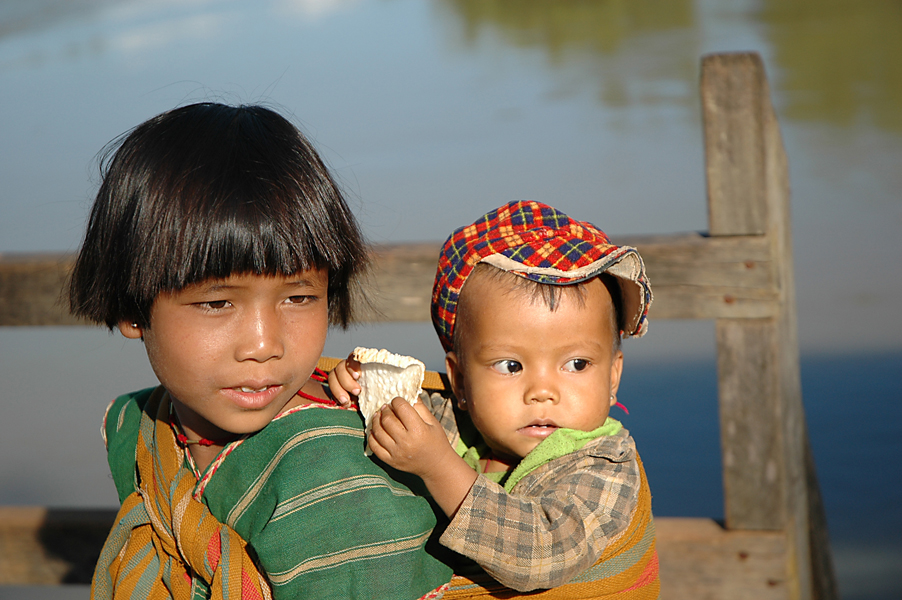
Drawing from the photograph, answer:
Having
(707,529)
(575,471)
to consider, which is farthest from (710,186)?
(575,471)

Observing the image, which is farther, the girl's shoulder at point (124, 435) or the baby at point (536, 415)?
the girl's shoulder at point (124, 435)

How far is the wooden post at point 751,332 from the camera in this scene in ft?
8.02

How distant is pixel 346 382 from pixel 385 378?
11 cm

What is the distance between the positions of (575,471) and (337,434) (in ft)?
1.48

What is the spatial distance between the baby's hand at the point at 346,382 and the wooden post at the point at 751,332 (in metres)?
1.41

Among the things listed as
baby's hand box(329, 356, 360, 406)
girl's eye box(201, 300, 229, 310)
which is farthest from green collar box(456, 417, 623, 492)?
girl's eye box(201, 300, 229, 310)

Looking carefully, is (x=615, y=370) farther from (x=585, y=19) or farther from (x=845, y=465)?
(x=585, y=19)

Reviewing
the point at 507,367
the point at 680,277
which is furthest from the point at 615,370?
the point at 680,277

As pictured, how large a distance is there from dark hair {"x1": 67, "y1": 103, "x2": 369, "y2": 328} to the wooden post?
1.45m

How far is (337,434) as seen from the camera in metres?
1.34

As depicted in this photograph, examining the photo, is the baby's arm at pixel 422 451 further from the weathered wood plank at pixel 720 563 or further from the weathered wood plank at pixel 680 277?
the weathered wood plank at pixel 720 563

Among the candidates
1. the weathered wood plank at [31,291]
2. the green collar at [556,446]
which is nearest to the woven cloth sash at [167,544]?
the green collar at [556,446]

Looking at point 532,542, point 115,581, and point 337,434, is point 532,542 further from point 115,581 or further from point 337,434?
point 115,581

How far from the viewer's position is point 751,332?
2.48 metres
